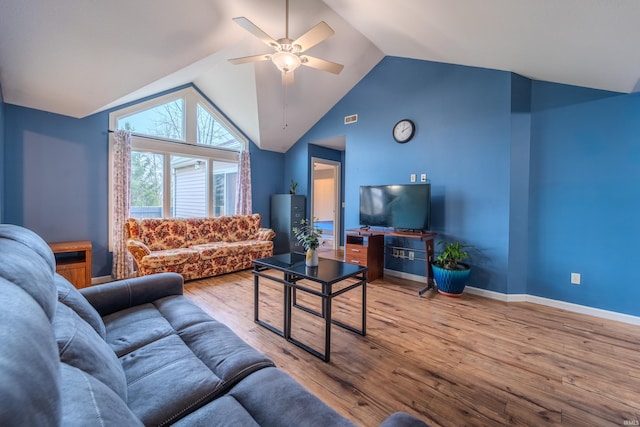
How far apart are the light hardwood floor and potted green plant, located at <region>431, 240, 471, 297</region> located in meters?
0.19

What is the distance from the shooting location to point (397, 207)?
3.83 metres

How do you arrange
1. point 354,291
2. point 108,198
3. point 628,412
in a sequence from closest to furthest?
point 628,412 < point 354,291 < point 108,198

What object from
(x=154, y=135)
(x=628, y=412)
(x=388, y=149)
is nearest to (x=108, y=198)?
(x=154, y=135)

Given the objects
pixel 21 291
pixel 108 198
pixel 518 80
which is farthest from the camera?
pixel 108 198

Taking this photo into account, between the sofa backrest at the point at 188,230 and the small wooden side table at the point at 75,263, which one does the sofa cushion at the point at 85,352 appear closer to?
the small wooden side table at the point at 75,263

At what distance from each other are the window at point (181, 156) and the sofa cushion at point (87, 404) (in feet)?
14.0

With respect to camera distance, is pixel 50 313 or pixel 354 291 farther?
pixel 354 291

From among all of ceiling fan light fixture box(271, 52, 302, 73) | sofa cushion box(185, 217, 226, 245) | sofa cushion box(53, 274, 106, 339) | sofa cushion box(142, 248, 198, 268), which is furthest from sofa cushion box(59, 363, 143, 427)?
sofa cushion box(185, 217, 226, 245)

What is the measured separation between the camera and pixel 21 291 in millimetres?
762

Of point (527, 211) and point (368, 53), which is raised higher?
point (368, 53)

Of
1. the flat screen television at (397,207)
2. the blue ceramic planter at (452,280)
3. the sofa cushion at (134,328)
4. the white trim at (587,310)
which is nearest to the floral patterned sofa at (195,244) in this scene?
the flat screen television at (397,207)

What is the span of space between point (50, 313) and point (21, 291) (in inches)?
6.3

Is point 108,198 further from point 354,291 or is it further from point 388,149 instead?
point 388,149

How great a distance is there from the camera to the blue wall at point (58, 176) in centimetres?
331
